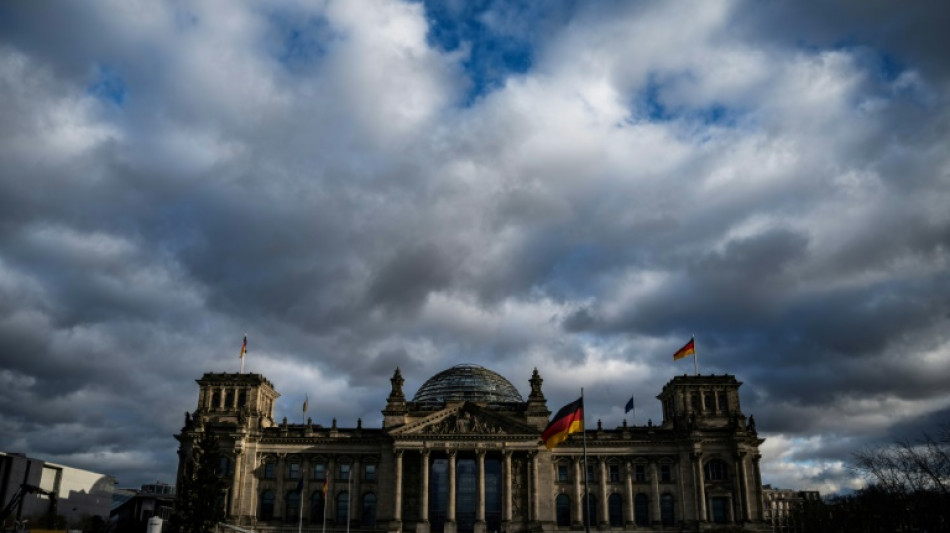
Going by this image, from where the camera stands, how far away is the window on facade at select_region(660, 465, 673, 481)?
10031cm

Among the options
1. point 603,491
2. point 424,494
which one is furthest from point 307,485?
point 603,491

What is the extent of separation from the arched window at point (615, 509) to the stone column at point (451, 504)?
20.8 m

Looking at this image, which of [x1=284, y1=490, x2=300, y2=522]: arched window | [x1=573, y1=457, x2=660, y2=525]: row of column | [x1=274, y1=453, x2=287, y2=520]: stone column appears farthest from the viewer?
[x1=284, y1=490, x2=300, y2=522]: arched window

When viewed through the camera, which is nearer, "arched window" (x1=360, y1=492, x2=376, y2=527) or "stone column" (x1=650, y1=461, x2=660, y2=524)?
"stone column" (x1=650, y1=461, x2=660, y2=524)

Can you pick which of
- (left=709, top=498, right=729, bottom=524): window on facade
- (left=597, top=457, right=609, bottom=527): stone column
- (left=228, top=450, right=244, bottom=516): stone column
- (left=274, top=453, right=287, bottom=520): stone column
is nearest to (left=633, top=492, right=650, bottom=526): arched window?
(left=597, top=457, right=609, bottom=527): stone column

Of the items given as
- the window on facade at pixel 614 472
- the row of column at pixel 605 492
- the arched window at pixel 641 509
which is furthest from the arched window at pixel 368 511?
the arched window at pixel 641 509

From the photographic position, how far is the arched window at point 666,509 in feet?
324

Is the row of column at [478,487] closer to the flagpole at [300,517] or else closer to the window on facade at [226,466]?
the flagpole at [300,517]

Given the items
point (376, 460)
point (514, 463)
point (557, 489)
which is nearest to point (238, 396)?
point (376, 460)

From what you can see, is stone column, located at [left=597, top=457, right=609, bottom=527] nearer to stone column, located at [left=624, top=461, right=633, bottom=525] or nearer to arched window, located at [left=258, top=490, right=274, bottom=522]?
stone column, located at [left=624, top=461, right=633, bottom=525]

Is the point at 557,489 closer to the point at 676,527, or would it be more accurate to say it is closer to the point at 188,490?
the point at 676,527

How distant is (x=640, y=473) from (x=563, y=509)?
456 inches

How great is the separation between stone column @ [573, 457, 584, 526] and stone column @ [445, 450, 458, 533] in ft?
53.1

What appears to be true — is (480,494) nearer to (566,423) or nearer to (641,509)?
(641,509)
